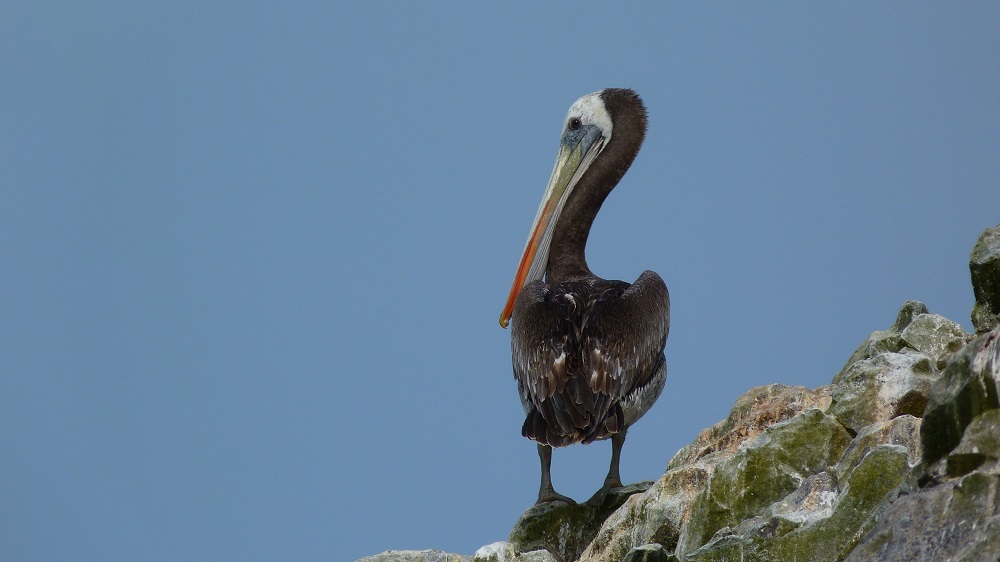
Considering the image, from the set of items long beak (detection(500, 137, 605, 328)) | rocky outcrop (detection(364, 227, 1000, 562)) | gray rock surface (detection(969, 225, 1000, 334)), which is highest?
long beak (detection(500, 137, 605, 328))

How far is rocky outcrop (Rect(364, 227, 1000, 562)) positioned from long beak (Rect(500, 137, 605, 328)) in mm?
2757

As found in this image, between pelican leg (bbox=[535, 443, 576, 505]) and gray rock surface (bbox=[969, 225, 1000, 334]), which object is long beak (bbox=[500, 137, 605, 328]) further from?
gray rock surface (bbox=[969, 225, 1000, 334])

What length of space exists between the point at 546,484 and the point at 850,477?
343 centimetres

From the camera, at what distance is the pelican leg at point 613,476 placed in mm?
7615

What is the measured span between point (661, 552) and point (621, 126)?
5.75m

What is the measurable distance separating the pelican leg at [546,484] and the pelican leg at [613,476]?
173mm

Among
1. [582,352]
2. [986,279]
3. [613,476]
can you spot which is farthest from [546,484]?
[986,279]

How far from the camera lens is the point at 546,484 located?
787 centimetres

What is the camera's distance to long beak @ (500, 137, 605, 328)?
9961 mm

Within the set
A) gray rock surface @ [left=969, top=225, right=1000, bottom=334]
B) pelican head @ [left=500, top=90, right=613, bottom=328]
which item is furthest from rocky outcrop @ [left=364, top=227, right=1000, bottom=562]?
pelican head @ [left=500, top=90, right=613, bottom=328]

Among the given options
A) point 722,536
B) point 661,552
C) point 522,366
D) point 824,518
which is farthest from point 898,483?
point 522,366

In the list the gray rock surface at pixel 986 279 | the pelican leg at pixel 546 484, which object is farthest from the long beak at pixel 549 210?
the gray rock surface at pixel 986 279

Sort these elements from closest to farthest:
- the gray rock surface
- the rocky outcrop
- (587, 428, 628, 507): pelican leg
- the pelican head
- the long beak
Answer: the rocky outcrop < the gray rock surface < (587, 428, 628, 507): pelican leg < the long beak < the pelican head

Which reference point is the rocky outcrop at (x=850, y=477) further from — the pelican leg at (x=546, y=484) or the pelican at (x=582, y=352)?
the pelican at (x=582, y=352)
